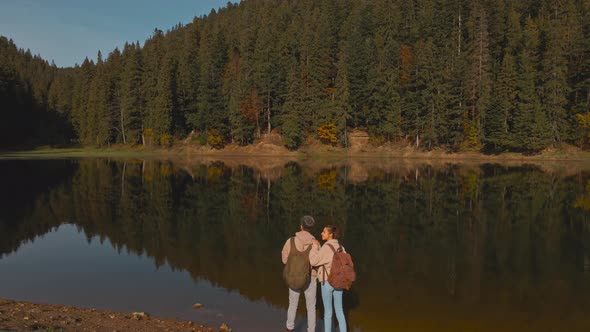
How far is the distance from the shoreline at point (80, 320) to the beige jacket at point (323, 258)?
7.46ft

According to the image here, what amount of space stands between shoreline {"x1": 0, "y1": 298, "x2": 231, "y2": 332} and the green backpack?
67.5 inches

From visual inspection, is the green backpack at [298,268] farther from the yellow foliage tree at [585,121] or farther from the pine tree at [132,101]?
the pine tree at [132,101]

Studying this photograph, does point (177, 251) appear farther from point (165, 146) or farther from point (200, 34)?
point (200, 34)

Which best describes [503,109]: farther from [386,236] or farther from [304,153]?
[386,236]

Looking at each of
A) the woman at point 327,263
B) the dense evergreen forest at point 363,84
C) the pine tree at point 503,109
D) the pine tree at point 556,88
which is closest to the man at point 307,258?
the woman at point 327,263

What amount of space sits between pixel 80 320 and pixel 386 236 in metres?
11.7

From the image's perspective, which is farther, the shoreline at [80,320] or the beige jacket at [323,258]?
the beige jacket at [323,258]

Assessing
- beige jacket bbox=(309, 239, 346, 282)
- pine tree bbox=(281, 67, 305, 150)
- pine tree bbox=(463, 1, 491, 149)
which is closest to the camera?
beige jacket bbox=(309, 239, 346, 282)

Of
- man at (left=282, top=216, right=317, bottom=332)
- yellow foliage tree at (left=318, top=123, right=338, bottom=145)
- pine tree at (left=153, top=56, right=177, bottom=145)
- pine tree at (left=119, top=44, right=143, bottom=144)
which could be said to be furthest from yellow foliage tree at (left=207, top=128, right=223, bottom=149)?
man at (left=282, top=216, right=317, bottom=332)

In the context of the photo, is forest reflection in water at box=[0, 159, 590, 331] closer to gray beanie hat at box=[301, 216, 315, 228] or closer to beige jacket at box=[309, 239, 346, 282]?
beige jacket at box=[309, 239, 346, 282]

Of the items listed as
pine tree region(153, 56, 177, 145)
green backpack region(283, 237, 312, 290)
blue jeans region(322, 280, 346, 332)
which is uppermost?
pine tree region(153, 56, 177, 145)

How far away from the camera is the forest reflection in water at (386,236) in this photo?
9.98 m

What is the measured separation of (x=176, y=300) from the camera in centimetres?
1016

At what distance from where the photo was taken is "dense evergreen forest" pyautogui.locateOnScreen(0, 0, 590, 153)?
68.2 m
